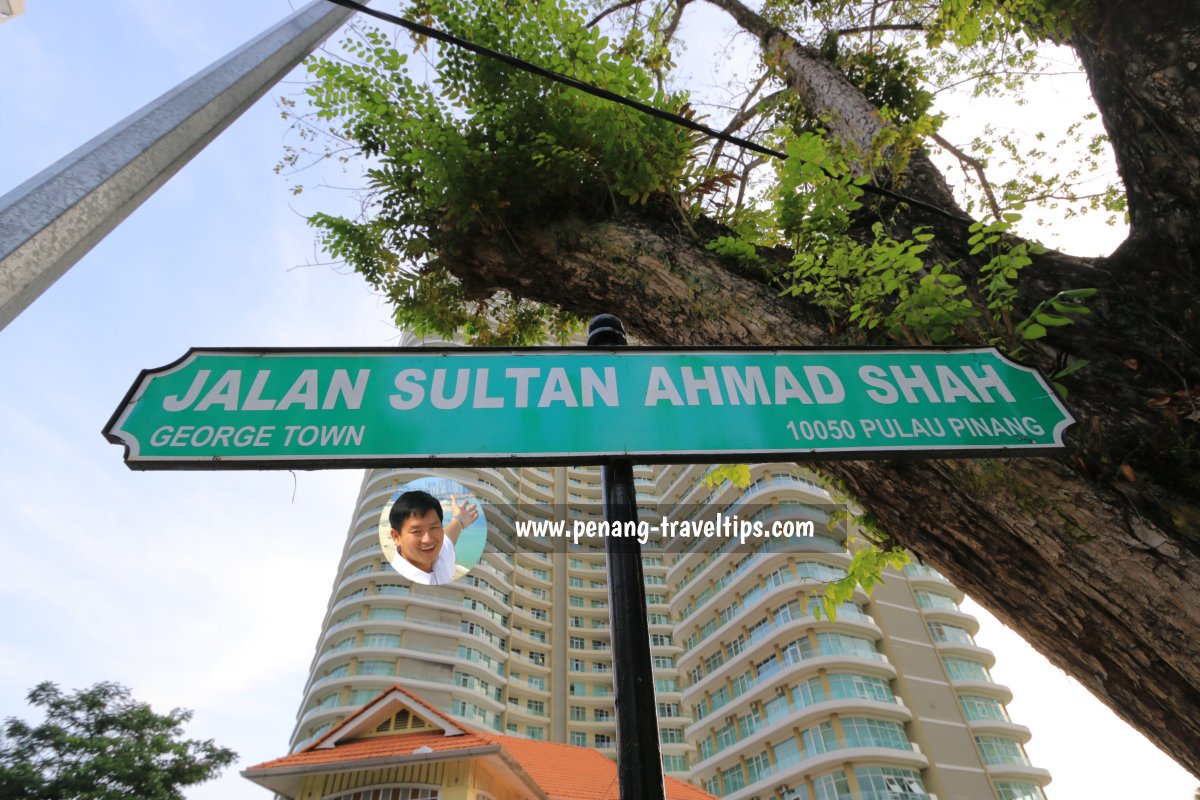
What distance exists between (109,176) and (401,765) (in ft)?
45.1

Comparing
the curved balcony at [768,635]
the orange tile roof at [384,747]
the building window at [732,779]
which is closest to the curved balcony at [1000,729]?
the curved balcony at [768,635]

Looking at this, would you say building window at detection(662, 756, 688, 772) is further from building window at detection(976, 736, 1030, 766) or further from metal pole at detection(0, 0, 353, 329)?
metal pole at detection(0, 0, 353, 329)

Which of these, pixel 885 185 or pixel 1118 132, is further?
pixel 885 185

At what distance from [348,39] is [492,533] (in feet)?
130

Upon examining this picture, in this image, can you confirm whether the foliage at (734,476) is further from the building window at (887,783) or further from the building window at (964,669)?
the building window at (964,669)

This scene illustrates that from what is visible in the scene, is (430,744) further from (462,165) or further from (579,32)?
(579,32)

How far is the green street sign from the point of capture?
146 cm

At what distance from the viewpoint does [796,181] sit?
2842 mm

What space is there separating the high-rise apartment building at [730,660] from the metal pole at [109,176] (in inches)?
Answer: 1023

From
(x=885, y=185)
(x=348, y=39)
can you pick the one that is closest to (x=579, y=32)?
(x=348, y=39)

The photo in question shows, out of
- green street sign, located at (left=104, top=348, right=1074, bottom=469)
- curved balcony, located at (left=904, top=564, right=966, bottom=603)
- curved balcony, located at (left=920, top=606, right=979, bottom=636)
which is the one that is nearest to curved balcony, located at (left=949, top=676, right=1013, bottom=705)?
curved balcony, located at (left=920, top=606, right=979, bottom=636)

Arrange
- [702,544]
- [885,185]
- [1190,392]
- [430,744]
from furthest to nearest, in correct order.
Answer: [702,544]
[430,744]
[885,185]
[1190,392]

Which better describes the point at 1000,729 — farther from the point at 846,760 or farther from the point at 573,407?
the point at 573,407

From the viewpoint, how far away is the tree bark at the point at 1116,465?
5.52 feet
